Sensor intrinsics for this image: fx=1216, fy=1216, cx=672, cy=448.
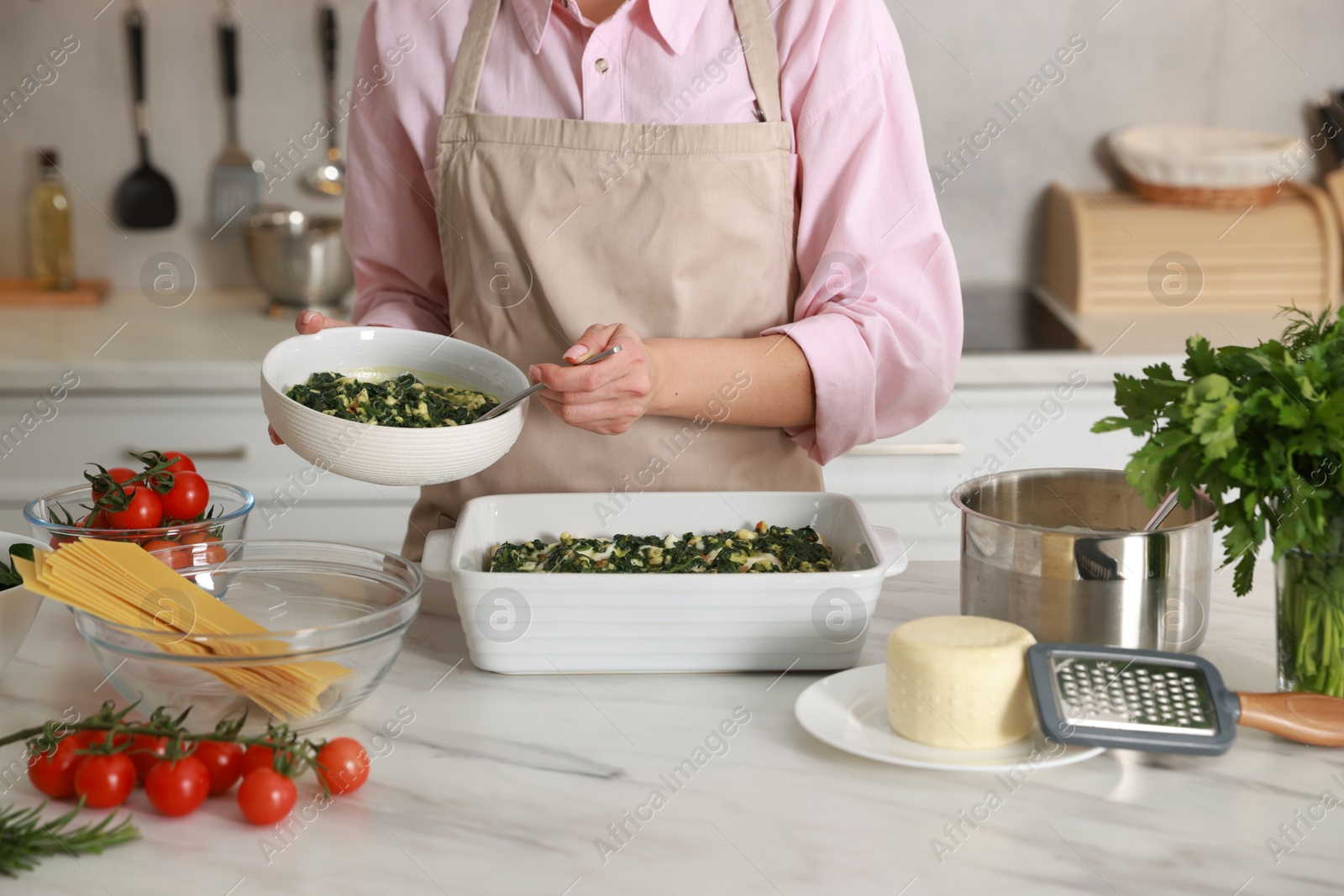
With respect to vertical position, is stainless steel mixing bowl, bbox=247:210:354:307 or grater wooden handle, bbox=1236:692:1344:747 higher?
stainless steel mixing bowl, bbox=247:210:354:307

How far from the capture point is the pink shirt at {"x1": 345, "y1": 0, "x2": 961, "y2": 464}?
119 centimetres

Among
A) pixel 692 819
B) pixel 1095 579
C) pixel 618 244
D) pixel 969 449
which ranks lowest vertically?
pixel 969 449

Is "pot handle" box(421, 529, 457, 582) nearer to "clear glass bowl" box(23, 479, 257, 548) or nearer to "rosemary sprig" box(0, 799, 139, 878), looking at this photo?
"clear glass bowl" box(23, 479, 257, 548)

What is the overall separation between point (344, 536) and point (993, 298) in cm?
138

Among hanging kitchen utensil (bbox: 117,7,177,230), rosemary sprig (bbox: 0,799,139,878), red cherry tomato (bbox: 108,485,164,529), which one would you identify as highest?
hanging kitchen utensil (bbox: 117,7,177,230)

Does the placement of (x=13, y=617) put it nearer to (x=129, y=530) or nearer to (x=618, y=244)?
(x=129, y=530)

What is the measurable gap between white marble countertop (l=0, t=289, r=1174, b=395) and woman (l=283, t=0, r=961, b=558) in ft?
2.86

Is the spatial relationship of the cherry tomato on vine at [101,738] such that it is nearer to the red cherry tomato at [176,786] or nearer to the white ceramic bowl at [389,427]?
Answer: the red cherry tomato at [176,786]

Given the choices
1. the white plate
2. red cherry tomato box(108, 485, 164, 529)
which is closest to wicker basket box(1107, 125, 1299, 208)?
the white plate

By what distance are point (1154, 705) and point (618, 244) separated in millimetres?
689

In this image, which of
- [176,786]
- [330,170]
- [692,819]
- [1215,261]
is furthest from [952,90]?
[176,786]

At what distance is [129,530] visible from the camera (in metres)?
0.98

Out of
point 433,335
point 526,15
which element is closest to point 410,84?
point 526,15

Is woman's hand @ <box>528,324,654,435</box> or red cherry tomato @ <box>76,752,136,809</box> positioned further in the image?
woman's hand @ <box>528,324,654,435</box>
